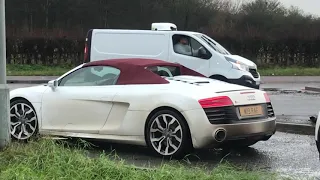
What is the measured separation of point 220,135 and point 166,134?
0.69m

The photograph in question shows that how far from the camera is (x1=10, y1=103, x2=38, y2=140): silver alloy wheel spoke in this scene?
761cm

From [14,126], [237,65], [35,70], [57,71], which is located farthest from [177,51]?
[35,70]

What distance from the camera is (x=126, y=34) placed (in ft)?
47.3

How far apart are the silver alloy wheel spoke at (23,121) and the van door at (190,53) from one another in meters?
6.61

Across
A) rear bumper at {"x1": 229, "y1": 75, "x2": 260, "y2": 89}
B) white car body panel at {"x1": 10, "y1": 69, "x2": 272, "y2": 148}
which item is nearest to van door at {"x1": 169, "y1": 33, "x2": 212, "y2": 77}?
rear bumper at {"x1": 229, "y1": 75, "x2": 260, "y2": 89}

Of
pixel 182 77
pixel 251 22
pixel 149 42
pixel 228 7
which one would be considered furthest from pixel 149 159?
pixel 228 7

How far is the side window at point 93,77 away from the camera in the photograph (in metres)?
7.34

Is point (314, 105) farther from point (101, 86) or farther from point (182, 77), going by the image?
point (101, 86)

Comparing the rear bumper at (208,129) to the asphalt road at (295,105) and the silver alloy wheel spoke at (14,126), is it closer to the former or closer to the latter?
the silver alloy wheel spoke at (14,126)

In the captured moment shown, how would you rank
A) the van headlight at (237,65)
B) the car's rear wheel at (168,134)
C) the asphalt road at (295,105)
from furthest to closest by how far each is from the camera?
the van headlight at (237,65) < the asphalt road at (295,105) < the car's rear wheel at (168,134)

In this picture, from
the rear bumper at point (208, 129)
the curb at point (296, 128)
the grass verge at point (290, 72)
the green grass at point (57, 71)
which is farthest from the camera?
the grass verge at point (290, 72)

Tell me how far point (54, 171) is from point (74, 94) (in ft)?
7.92

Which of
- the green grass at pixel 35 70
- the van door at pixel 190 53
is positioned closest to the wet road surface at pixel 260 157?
the van door at pixel 190 53

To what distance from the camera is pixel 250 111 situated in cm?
671
